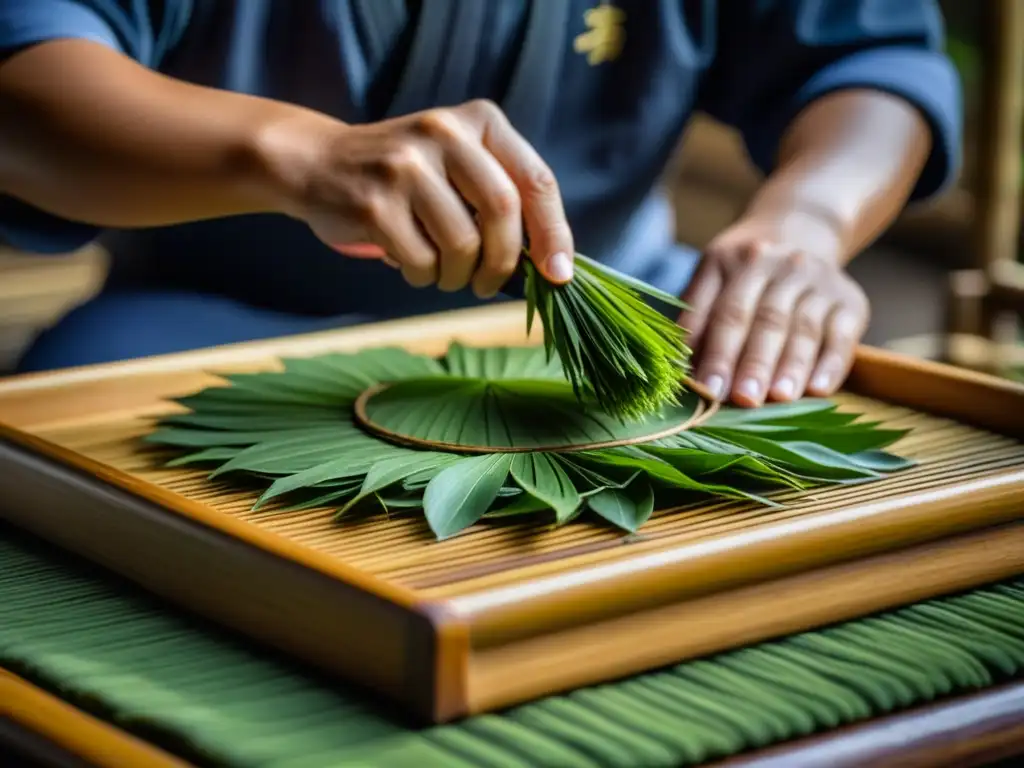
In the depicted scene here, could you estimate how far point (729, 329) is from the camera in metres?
0.98

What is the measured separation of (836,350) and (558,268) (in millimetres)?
271

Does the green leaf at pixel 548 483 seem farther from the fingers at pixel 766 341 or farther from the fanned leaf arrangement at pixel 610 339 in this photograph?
the fingers at pixel 766 341

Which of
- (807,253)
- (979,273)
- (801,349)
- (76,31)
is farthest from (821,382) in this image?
(979,273)

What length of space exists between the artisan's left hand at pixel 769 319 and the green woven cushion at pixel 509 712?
0.90ft

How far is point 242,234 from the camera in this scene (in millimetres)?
1359

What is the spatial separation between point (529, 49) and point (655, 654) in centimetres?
85

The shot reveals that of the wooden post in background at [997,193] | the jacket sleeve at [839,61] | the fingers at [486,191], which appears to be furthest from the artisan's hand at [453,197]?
the wooden post in background at [997,193]

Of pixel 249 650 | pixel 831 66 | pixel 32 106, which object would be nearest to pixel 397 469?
pixel 249 650

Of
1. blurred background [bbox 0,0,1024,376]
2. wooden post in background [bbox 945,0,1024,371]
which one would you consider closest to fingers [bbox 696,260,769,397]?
blurred background [bbox 0,0,1024,376]

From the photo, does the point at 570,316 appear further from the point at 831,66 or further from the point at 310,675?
the point at 831,66

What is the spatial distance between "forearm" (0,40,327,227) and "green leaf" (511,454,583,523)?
29 cm

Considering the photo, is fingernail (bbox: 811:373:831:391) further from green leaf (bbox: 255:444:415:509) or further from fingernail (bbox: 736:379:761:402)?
green leaf (bbox: 255:444:415:509)

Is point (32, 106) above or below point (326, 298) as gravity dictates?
above

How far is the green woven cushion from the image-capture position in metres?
0.51
